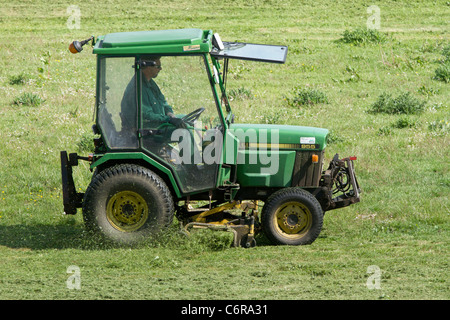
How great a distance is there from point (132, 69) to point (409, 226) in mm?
4205

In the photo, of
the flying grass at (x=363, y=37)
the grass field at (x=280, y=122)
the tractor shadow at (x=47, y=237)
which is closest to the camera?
the grass field at (x=280, y=122)

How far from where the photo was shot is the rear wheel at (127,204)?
7.65 meters

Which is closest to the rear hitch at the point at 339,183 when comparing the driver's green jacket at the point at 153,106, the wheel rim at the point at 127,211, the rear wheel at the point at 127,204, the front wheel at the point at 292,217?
the front wheel at the point at 292,217

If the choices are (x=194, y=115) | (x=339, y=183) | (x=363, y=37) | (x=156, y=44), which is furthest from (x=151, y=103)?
(x=363, y=37)

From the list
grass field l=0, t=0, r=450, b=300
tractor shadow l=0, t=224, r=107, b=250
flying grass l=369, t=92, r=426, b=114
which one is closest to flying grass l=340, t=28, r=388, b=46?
grass field l=0, t=0, r=450, b=300

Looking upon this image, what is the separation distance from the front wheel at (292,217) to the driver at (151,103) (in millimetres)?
1493

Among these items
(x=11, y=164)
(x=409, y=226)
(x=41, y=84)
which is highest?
(x=41, y=84)

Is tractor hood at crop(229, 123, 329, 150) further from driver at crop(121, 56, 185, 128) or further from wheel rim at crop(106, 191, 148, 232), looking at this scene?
wheel rim at crop(106, 191, 148, 232)

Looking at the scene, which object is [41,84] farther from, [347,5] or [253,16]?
Result: [347,5]

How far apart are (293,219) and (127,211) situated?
2031mm

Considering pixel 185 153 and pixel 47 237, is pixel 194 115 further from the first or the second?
pixel 47 237

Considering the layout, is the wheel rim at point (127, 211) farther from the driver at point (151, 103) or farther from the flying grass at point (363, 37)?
the flying grass at point (363, 37)
